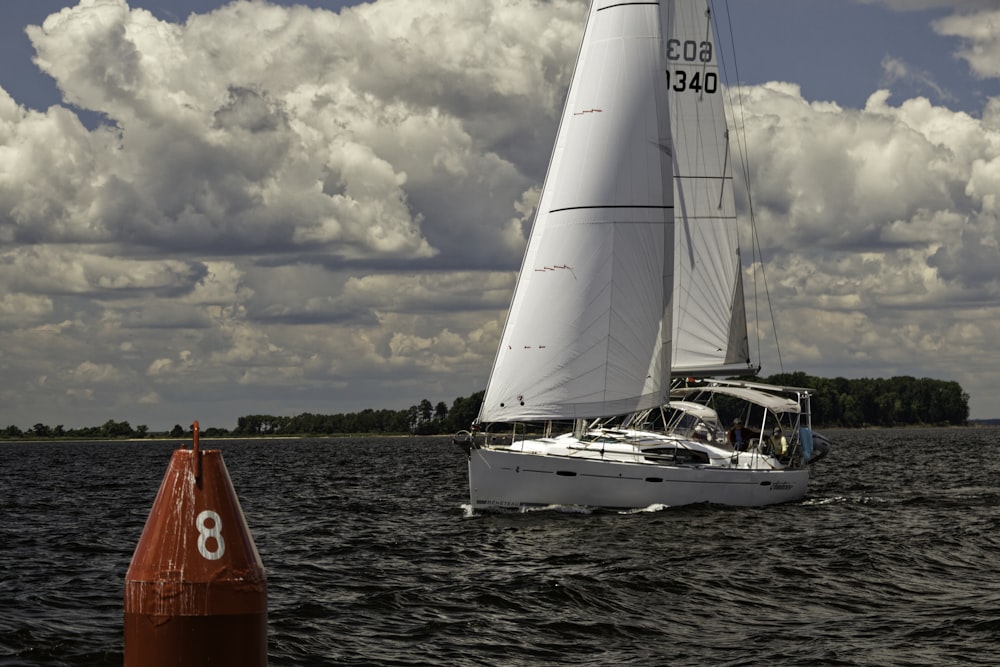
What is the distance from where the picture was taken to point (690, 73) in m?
40.8

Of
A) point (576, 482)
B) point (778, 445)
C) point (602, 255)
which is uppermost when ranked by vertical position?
point (602, 255)

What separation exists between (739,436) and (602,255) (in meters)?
7.36

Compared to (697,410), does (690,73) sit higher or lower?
higher

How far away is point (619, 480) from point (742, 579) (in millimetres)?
11499

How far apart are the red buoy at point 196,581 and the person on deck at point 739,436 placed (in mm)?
29808

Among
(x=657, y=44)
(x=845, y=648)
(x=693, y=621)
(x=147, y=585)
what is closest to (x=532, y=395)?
(x=657, y=44)

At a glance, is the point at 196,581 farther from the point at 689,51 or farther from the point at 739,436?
the point at 689,51

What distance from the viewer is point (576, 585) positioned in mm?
20328

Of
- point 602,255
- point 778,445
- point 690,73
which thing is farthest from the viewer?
point 690,73

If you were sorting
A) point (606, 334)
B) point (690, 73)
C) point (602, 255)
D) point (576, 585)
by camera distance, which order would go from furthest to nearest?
point (690, 73), point (602, 255), point (606, 334), point (576, 585)

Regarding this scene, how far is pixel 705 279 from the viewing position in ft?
132

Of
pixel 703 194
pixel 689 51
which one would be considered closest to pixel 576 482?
pixel 703 194

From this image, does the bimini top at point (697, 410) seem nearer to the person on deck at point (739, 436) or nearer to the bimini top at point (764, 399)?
the person on deck at point (739, 436)

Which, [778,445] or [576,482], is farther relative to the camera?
[778,445]
